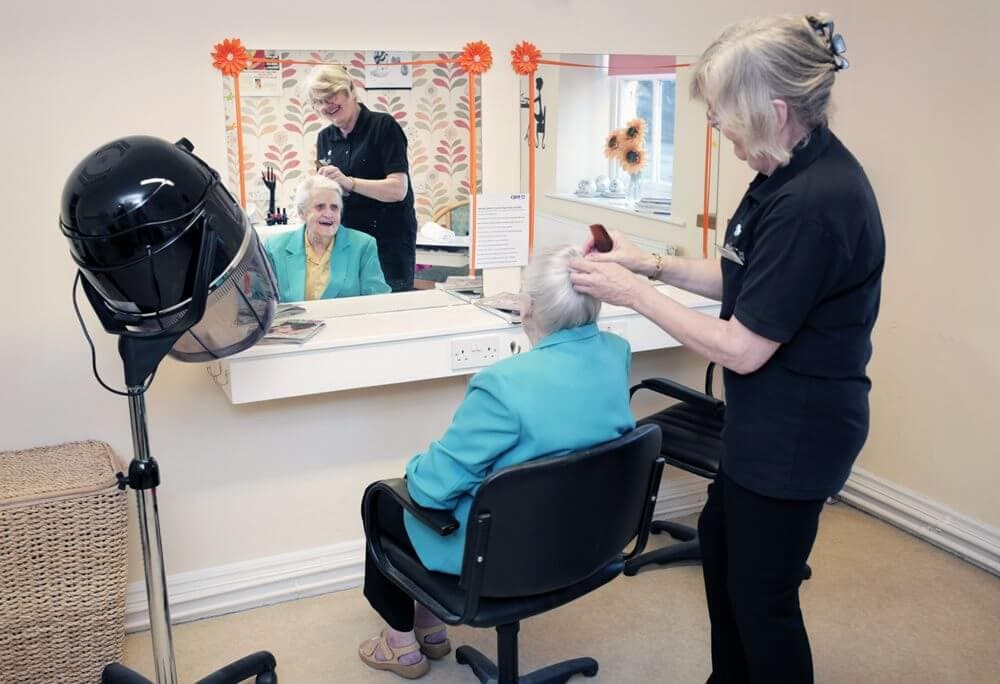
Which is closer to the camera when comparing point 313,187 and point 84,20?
point 84,20

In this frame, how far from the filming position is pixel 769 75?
1641 mm

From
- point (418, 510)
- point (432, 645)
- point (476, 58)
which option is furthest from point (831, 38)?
point (432, 645)

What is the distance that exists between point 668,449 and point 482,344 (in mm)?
606

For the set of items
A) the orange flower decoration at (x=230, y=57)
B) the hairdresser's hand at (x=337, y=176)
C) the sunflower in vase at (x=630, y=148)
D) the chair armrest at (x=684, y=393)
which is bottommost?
the chair armrest at (x=684, y=393)

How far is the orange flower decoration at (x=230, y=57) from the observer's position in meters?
2.45

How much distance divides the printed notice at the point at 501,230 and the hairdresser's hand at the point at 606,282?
957 mm

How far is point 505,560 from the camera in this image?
185 centimetres

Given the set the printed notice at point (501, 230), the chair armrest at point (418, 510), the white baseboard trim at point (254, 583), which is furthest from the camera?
the printed notice at point (501, 230)

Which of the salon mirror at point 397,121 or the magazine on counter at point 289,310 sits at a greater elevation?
the salon mirror at point 397,121

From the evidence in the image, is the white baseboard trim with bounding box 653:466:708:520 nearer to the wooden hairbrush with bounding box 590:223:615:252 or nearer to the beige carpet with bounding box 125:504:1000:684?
the beige carpet with bounding box 125:504:1000:684

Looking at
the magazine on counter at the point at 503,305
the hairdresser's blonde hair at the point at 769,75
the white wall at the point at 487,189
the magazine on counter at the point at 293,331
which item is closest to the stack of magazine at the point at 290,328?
the magazine on counter at the point at 293,331

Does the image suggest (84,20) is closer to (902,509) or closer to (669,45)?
(669,45)

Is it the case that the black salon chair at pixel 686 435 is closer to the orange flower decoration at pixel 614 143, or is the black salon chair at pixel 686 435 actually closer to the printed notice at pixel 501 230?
the printed notice at pixel 501 230

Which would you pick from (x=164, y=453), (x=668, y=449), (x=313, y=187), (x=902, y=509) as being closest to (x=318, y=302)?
(x=313, y=187)
